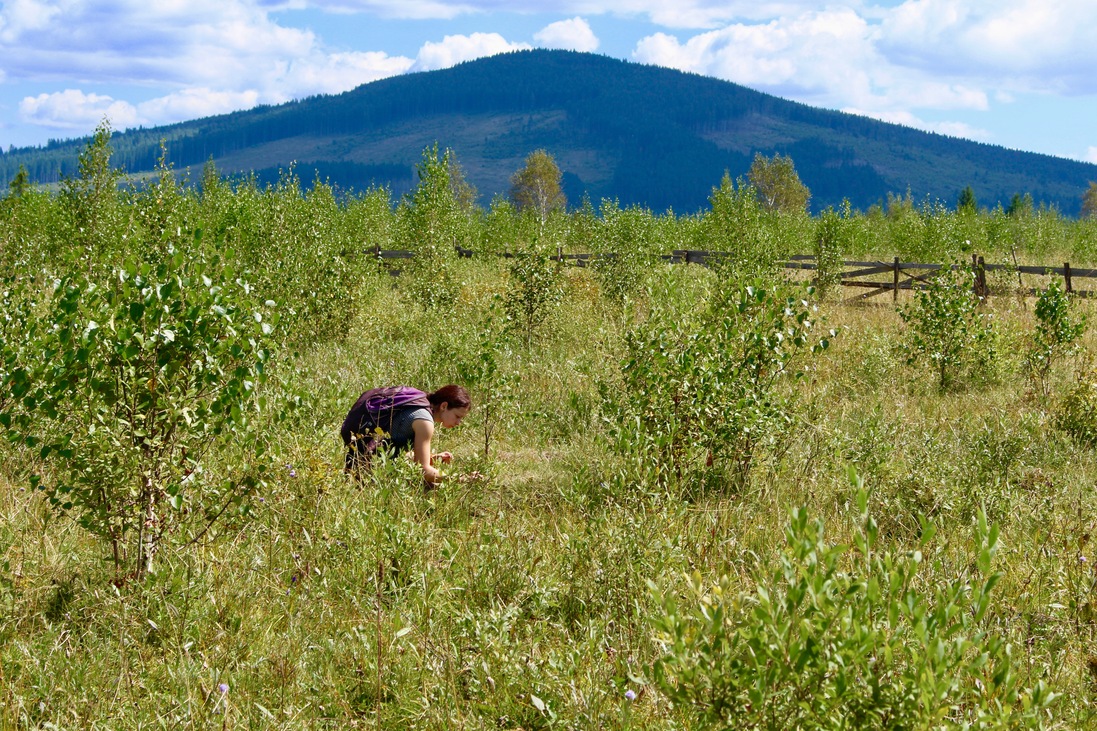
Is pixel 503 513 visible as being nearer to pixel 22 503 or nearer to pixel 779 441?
pixel 779 441

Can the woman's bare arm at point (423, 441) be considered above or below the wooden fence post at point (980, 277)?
below

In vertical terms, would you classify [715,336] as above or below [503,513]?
above

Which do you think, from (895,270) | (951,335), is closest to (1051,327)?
(951,335)

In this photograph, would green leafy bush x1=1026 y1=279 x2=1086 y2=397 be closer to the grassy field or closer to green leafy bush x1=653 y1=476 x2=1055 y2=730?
the grassy field

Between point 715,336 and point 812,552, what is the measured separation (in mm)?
4734

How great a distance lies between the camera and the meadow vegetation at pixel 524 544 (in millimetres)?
2332

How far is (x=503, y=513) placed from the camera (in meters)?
5.53

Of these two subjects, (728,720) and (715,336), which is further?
(715,336)

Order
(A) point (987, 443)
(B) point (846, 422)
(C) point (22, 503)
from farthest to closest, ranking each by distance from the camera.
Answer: (B) point (846, 422), (A) point (987, 443), (C) point (22, 503)

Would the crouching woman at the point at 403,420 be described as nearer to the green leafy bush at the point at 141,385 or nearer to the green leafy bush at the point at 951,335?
the green leafy bush at the point at 141,385

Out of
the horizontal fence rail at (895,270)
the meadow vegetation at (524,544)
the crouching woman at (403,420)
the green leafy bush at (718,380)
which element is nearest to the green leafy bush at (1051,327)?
the meadow vegetation at (524,544)

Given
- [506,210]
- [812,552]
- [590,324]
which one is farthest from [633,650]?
[506,210]

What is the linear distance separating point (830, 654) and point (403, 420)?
4649 millimetres

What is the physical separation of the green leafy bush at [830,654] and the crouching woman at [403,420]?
4.03 meters
